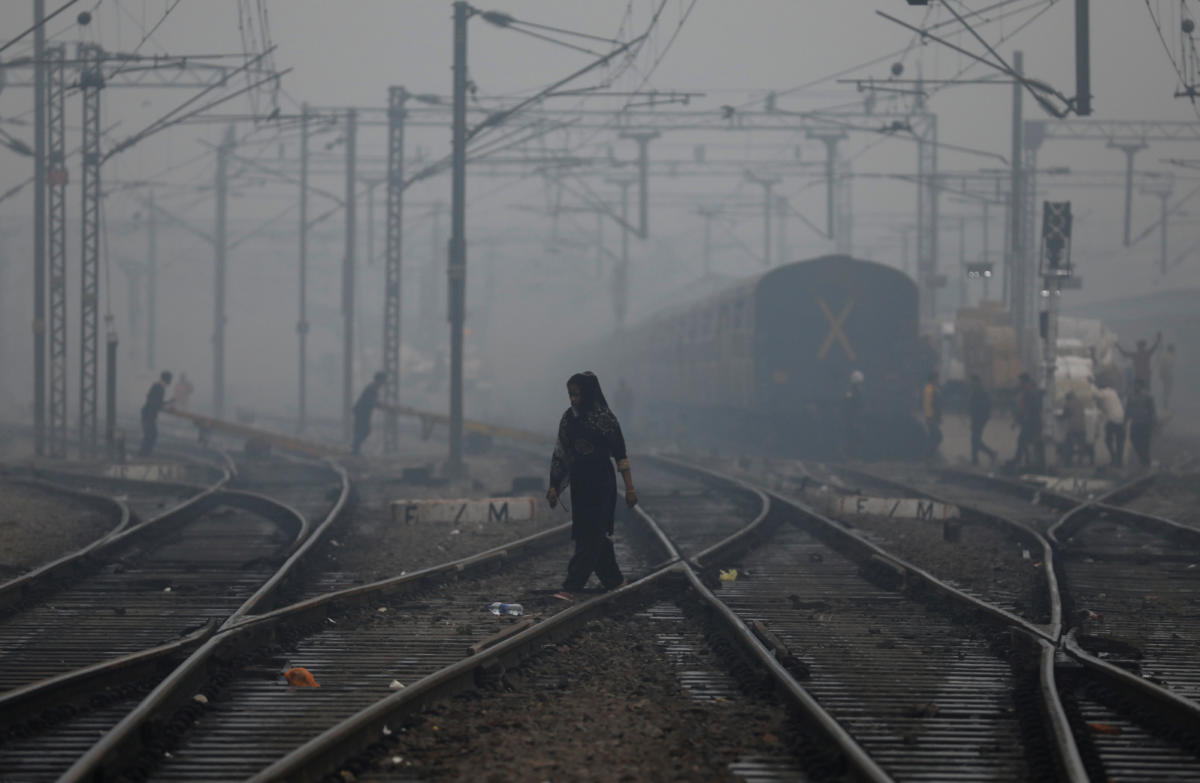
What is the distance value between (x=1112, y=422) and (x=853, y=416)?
4.58 m

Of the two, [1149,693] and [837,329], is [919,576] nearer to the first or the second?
[1149,693]

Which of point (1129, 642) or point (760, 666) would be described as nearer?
point (760, 666)

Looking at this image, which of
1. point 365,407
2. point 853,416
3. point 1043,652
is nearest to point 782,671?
point 1043,652

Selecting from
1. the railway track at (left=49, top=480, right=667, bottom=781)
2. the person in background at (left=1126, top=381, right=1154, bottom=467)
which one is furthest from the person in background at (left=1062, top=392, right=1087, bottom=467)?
the railway track at (left=49, top=480, right=667, bottom=781)

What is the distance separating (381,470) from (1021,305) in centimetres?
1462

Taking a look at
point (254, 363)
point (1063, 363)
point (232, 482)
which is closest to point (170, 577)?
point (232, 482)

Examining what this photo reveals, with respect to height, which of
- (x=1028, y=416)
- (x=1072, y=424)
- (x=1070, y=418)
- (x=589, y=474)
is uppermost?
(x=589, y=474)

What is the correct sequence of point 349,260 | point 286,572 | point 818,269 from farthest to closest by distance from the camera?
point 349,260 < point 818,269 < point 286,572

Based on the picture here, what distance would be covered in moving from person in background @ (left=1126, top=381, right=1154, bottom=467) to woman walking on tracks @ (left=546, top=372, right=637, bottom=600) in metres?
15.3

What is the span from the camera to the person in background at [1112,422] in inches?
944

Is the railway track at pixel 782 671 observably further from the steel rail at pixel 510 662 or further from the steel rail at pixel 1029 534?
the steel rail at pixel 1029 534

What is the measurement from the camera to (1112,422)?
963 inches

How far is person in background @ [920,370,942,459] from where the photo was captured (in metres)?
24.5

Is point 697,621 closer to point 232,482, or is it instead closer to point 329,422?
point 232,482
